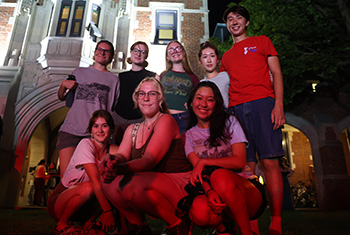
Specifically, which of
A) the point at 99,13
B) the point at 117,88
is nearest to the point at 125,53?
the point at 99,13

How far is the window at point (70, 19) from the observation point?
8.65 metres

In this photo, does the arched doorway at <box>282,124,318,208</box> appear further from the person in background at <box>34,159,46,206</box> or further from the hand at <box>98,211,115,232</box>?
the hand at <box>98,211,115,232</box>

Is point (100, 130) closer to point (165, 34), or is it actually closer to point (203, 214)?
point (203, 214)

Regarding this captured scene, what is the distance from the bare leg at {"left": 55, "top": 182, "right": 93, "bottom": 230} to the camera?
192cm

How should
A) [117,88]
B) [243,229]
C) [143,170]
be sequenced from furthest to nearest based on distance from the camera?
1. [117,88]
2. [143,170]
3. [243,229]

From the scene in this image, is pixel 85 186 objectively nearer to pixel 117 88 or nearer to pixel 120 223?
pixel 120 223

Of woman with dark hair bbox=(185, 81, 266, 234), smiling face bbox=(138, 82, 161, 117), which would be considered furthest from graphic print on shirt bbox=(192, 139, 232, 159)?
smiling face bbox=(138, 82, 161, 117)

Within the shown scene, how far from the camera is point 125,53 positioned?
880 centimetres

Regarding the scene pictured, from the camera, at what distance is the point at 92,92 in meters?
2.68

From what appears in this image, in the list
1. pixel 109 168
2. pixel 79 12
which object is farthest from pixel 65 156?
pixel 79 12

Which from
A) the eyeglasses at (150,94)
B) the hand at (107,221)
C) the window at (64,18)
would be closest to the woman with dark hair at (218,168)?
the eyeglasses at (150,94)

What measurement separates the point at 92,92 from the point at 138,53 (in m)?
0.81

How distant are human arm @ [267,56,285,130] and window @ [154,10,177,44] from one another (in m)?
7.40

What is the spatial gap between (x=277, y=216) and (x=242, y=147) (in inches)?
28.0
